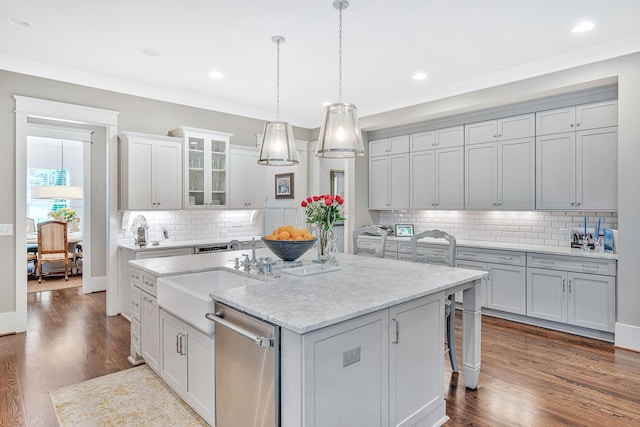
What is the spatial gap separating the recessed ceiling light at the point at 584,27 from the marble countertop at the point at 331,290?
235 centimetres

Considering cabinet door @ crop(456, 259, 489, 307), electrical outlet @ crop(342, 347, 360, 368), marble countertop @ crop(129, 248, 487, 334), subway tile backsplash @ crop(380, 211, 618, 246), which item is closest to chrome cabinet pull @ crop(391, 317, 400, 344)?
marble countertop @ crop(129, 248, 487, 334)

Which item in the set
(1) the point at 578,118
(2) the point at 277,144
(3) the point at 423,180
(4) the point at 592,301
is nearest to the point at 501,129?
(1) the point at 578,118

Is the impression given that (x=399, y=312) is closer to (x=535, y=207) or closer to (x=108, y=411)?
(x=108, y=411)

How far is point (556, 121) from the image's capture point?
4234 millimetres

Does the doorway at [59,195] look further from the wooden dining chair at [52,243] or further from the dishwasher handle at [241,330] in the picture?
the dishwasher handle at [241,330]

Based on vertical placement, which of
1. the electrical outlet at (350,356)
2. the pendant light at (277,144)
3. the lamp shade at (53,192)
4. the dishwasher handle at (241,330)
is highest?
the pendant light at (277,144)

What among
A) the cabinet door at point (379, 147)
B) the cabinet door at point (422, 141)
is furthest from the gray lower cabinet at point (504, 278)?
the cabinet door at point (379, 147)

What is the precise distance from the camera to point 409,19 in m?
3.08

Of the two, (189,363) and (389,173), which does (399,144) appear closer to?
(389,173)

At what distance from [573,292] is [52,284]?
784 cm

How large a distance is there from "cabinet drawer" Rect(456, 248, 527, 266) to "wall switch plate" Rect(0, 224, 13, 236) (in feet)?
17.0

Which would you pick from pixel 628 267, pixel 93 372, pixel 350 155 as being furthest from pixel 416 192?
pixel 93 372

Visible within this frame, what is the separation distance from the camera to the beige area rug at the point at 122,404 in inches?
94.5

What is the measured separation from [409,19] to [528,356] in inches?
123
